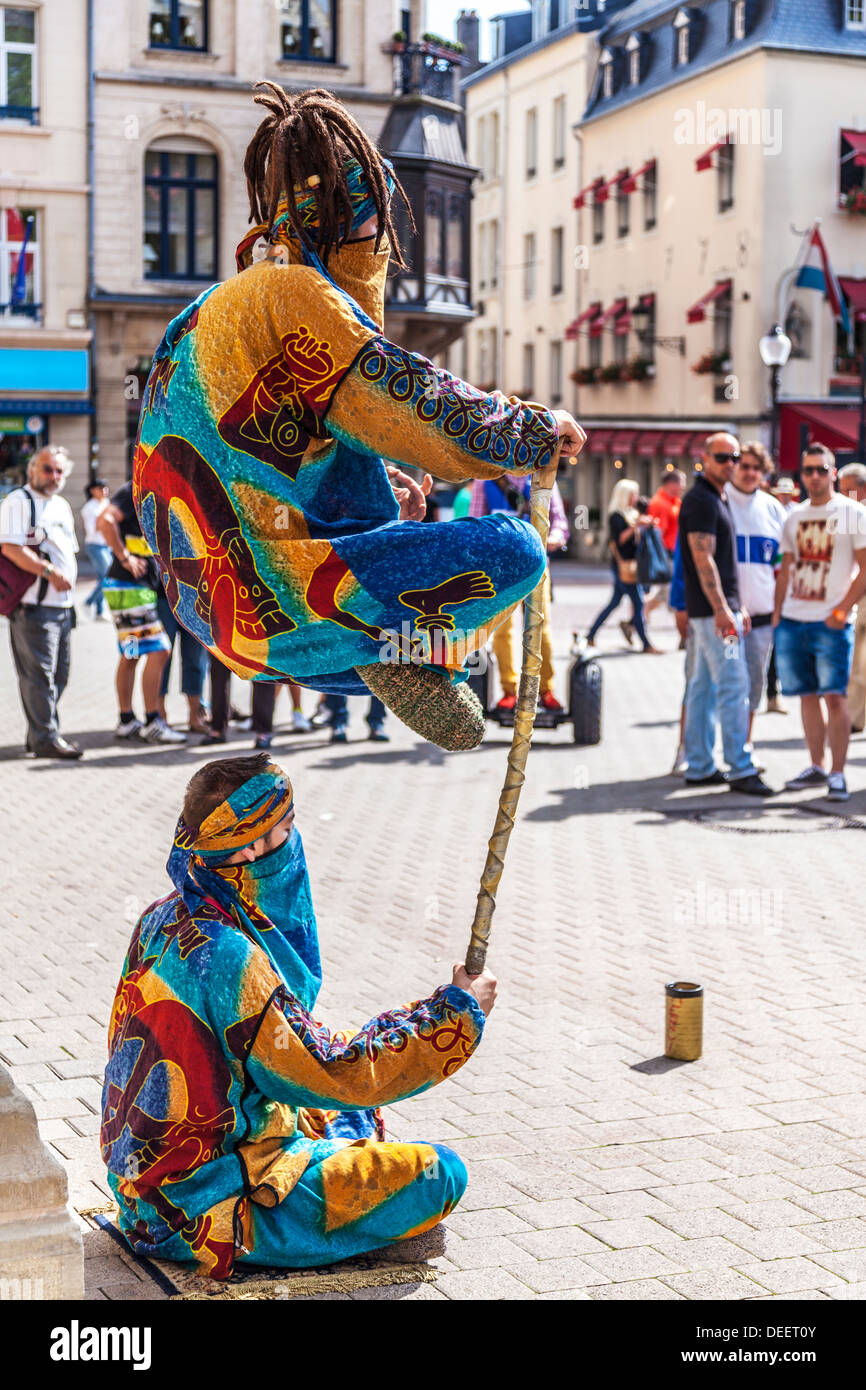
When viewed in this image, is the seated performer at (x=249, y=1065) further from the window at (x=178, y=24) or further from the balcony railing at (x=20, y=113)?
the window at (x=178, y=24)

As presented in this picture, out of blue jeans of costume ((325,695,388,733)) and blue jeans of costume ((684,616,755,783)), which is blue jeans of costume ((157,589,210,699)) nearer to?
blue jeans of costume ((325,695,388,733))

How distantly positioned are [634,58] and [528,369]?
9.88 metres

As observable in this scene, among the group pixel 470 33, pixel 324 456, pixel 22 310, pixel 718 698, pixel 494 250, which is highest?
pixel 470 33

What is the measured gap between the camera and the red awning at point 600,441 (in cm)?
4244

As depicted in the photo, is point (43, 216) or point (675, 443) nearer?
point (43, 216)

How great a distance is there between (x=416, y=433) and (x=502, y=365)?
159 feet

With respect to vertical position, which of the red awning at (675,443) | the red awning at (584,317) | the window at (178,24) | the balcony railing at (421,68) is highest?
the window at (178,24)

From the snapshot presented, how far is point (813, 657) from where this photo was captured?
10.5 m

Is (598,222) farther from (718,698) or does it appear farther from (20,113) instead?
(718,698)

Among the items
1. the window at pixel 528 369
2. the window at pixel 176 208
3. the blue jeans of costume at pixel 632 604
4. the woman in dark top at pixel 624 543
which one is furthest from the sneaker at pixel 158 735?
the window at pixel 528 369

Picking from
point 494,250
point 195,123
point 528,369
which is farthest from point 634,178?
point 195,123

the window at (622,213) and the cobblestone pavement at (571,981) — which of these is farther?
the window at (622,213)

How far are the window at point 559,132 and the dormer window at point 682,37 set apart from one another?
672cm

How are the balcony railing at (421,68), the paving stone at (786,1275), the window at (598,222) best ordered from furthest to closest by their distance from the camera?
the window at (598,222), the balcony railing at (421,68), the paving stone at (786,1275)
